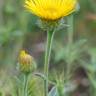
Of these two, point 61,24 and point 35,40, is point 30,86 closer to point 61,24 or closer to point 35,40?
point 61,24

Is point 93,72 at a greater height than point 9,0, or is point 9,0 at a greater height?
point 9,0

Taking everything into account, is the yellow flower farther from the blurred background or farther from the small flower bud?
the blurred background

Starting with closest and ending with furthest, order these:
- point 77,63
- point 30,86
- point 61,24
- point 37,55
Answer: point 61,24 → point 30,86 → point 77,63 → point 37,55

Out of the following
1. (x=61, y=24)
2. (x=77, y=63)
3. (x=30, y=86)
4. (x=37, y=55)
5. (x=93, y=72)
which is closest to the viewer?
(x=61, y=24)

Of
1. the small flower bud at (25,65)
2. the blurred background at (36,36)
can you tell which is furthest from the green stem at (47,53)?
the blurred background at (36,36)

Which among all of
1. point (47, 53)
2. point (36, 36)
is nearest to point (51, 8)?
point (47, 53)

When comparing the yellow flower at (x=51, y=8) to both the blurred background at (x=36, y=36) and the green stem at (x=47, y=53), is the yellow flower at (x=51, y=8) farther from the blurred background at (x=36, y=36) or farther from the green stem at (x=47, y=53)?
the blurred background at (x=36, y=36)

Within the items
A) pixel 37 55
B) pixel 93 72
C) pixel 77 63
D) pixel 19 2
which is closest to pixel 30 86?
pixel 93 72
